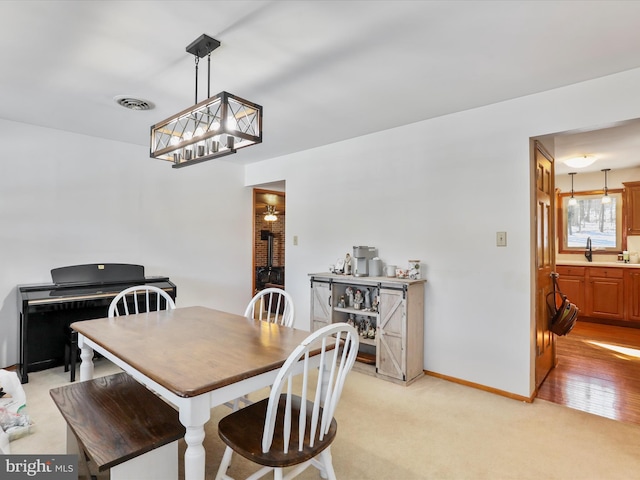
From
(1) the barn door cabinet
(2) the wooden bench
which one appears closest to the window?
(1) the barn door cabinet

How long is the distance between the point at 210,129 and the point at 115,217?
8.73 ft

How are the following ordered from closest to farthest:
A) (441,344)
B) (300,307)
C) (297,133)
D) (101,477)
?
(101,477), (441,344), (297,133), (300,307)

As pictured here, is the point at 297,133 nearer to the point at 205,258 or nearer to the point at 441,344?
the point at 205,258

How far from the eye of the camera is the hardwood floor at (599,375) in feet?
8.61

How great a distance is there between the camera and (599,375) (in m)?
3.23

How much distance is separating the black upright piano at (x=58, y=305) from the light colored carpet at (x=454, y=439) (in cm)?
42

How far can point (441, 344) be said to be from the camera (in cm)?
314

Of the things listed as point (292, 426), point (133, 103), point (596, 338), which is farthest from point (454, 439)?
point (596, 338)

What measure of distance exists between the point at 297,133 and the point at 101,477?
3116mm

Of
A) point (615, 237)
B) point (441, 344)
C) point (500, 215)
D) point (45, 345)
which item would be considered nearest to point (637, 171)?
point (615, 237)

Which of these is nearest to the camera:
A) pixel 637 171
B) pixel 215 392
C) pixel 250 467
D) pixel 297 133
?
pixel 215 392

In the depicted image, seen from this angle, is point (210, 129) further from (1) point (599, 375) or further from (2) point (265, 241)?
(2) point (265, 241)

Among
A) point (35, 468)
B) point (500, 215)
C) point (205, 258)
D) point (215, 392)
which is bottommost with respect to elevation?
point (35, 468)

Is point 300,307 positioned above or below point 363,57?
below
